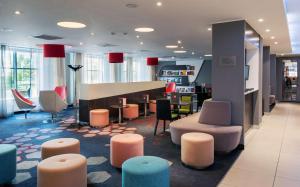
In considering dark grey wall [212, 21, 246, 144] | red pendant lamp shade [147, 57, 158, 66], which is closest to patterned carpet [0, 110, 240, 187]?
dark grey wall [212, 21, 246, 144]

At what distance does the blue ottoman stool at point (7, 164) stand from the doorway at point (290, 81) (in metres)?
15.6

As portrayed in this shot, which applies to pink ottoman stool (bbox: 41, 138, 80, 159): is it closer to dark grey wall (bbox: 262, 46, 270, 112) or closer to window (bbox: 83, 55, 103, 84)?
dark grey wall (bbox: 262, 46, 270, 112)

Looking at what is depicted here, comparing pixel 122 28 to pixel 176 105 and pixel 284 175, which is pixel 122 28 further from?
pixel 284 175

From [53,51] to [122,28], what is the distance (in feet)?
11.8

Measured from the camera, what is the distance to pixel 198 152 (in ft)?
13.0

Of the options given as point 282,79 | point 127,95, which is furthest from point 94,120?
point 282,79

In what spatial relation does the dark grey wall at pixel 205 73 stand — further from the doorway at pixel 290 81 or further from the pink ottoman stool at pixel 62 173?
the pink ottoman stool at pixel 62 173

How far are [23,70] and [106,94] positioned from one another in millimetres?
4950

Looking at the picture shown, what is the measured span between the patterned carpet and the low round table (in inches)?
4.4

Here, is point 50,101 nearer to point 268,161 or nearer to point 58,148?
point 58,148

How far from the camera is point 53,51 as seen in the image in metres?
8.48

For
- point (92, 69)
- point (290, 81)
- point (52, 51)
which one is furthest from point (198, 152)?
point (290, 81)

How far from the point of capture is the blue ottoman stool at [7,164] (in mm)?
3264

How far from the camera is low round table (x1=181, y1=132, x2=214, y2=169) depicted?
3.97m
